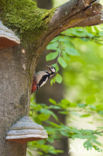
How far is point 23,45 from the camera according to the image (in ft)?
9.25

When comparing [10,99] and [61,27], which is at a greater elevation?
A: [61,27]

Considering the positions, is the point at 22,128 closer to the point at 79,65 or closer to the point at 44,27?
the point at 44,27

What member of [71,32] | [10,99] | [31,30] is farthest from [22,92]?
[71,32]

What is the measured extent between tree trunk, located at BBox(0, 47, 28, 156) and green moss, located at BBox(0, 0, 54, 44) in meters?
0.22

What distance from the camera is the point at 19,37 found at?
9.14 ft

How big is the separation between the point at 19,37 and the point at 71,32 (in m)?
1.51

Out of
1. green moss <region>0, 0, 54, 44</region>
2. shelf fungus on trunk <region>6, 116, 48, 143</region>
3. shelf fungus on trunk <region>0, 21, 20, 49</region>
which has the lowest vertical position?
shelf fungus on trunk <region>6, 116, 48, 143</region>

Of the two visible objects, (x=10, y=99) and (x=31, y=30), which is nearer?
(x=10, y=99)

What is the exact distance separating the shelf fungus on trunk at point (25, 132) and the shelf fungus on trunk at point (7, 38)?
0.77 m

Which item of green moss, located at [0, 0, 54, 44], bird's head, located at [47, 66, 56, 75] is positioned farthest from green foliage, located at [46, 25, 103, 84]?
green moss, located at [0, 0, 54, 44]

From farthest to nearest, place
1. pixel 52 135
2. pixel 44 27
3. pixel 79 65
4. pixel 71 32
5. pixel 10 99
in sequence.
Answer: pixel 79 65, pixel 52 135, pixel 71 32, pixel 44 27, pixel 10 99

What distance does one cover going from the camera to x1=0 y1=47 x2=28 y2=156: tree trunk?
2560 millimetres

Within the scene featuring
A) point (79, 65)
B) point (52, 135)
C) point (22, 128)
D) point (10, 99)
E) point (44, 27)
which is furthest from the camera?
point (79, 65)

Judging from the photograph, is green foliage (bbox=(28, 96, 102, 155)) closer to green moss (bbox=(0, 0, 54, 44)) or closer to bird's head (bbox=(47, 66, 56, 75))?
bird's head (bbox=(47, 66, 56, 75))
